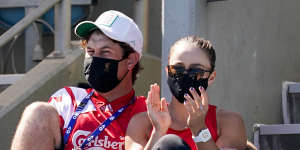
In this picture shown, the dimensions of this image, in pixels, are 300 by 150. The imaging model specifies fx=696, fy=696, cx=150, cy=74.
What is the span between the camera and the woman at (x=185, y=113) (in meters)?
3.73

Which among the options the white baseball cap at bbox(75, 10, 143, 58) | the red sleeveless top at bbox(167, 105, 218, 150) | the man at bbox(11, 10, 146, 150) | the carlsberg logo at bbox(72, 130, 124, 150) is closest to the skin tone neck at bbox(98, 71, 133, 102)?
the man at bbox(11, 10, 146, 150)

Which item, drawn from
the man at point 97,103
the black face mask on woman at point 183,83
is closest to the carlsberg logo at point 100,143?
the man at point 97,103

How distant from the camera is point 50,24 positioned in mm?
7832

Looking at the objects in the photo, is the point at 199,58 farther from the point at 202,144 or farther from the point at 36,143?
the point at 36,143

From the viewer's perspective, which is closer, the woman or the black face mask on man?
the woman

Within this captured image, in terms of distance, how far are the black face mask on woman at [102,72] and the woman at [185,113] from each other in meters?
0.31

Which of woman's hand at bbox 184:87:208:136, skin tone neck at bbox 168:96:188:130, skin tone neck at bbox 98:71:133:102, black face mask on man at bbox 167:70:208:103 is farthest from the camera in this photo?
skin tone neck at bbox 98:71:133:102

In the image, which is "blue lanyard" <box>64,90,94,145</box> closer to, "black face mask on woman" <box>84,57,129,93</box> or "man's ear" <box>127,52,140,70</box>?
"black face mask on woman" <box>84,57,129,93</box>

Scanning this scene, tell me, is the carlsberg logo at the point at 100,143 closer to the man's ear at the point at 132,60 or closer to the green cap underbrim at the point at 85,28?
the man's ear at the point at 132,60

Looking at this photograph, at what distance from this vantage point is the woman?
3.73m

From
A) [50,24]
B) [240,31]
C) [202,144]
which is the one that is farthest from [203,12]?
[50,24]

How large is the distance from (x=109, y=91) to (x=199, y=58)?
2.14 feet

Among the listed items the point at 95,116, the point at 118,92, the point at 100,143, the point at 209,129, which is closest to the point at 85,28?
the point at 118,92

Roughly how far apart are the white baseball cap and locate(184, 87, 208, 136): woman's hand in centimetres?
70
